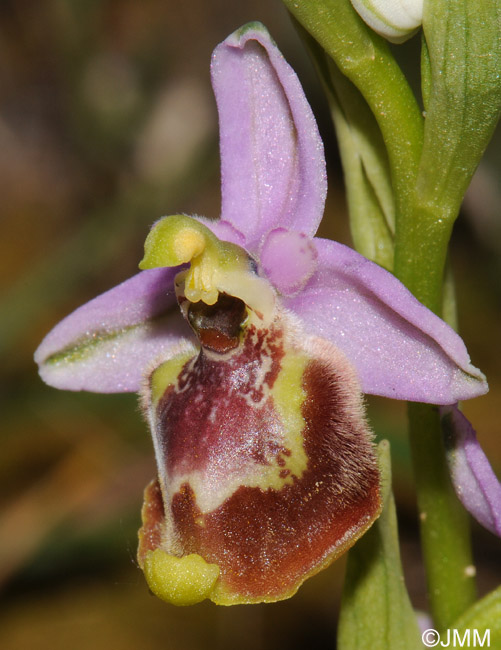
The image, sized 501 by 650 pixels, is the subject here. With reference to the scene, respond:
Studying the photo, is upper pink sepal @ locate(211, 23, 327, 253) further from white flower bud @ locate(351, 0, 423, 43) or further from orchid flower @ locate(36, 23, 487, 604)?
white flower bud @ locate(351, 0, 423, 43)

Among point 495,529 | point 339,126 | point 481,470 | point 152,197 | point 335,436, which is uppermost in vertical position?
point 339,126

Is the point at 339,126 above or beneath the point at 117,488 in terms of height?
above

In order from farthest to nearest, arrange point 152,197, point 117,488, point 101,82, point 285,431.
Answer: point 101,82
point 152,197
point 117,488
point 285,431

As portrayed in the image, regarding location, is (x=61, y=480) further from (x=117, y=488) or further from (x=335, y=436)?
(x=335, y=436)

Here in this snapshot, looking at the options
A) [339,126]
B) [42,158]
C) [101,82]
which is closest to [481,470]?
[339,126]

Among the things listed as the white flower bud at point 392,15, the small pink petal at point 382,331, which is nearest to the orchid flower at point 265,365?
the small pink petal at point 382,331

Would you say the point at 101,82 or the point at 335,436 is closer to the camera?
the point at 335,436

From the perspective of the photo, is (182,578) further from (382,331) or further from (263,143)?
(263,143)

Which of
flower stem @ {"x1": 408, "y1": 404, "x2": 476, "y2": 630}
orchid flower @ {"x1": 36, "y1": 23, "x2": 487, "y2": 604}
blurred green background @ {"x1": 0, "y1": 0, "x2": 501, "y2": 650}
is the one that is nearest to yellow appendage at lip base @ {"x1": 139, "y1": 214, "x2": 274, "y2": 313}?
orchid flower @ {"x1": 36, "y1": 23, "x2": 487, "y2": 604}
